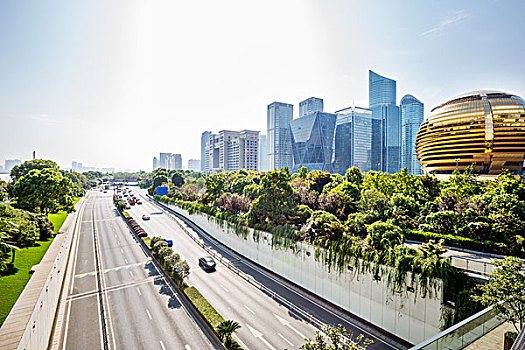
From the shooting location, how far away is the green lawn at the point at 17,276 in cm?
1393

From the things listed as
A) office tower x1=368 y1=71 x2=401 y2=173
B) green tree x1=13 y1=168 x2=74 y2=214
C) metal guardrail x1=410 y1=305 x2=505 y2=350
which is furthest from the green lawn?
office tower x1=368 y1=71 x2=401 y2=173

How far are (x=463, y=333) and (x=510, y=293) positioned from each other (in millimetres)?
2923

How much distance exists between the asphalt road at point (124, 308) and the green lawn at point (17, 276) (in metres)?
3.45

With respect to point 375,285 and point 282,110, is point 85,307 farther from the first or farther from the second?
point 282,110

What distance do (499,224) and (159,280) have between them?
2749 centimetres

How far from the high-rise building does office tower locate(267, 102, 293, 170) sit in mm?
70838

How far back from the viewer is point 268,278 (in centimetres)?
2431

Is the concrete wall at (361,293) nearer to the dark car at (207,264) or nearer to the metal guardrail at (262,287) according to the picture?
the metal guardrail at (262,287)

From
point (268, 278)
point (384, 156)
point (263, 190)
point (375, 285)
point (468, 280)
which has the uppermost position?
point (384, 156)

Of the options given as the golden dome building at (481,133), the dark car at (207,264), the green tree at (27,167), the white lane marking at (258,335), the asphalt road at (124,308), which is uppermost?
the golden dome building at (481,133)

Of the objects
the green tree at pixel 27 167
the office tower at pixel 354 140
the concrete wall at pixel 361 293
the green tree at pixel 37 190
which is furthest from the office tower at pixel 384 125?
the green tree at pixel 27 167

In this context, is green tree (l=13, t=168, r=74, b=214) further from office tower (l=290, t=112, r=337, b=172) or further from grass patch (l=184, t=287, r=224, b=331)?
office tower (l=290, t=112, r=337, b=172)

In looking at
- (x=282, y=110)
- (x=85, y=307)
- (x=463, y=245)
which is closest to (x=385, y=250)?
(x=463, y=245)

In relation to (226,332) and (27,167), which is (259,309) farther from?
(27,167)
